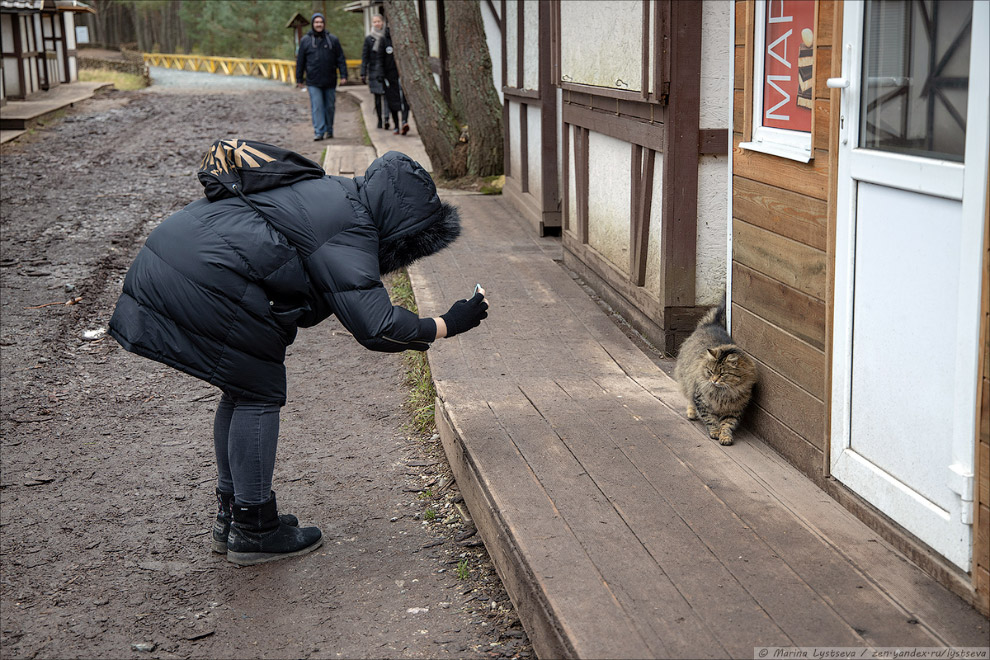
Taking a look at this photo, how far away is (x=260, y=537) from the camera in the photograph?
3783mm

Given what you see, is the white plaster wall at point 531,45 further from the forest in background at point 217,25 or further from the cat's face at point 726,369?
the forest in background at point 217,25

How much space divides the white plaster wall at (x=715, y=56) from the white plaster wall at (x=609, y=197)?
1.06 meters

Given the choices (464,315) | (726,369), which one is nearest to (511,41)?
(726,369)

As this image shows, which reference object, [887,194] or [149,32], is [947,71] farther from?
[149,32]

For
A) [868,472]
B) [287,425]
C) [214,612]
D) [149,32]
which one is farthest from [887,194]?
[149,32]

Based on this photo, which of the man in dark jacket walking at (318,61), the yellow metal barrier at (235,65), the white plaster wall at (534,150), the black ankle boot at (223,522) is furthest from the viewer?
the yellow metal barrier at (235,65)

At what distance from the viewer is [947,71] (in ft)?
8.66

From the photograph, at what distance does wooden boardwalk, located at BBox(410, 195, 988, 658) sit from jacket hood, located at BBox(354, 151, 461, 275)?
3.17ft

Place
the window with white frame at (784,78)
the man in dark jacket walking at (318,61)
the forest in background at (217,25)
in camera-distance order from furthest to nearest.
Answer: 1. the forest in background at (217,25)
2. the man in dark jacket walking at (318,61)
3. the window with white frame at (784,78)

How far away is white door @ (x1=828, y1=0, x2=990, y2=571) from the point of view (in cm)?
256

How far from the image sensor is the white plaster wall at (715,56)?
505 cm

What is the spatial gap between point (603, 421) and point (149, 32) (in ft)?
236

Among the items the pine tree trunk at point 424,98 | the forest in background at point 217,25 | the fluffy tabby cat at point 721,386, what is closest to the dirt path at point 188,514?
the fluffy tabby cat at point 721,386

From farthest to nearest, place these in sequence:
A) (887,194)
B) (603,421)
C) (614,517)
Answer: (603,421)
(614,517)
(887,194)
